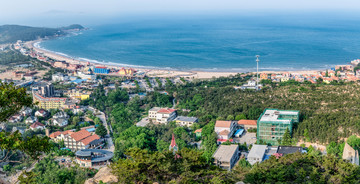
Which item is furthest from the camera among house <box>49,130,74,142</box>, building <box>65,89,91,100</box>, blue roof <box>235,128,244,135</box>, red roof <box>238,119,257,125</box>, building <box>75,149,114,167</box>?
building <box>65,89,91,100</box>

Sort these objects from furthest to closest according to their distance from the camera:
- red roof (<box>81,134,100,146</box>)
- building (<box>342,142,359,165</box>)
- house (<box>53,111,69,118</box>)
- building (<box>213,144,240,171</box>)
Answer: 1. house (<box>53,111,69,118</box>)
2. red roof (<box>81,134,100,146</box>)
3. building (<box>213,144,240,171</box>)
4. building (<box>342,142,359,165</box>)

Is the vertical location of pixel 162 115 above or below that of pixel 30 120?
above

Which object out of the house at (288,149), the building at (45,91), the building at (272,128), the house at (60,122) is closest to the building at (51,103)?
the building at (45,91)

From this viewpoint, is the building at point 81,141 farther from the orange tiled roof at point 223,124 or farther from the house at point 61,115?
the orange tiled roof at point 223,124

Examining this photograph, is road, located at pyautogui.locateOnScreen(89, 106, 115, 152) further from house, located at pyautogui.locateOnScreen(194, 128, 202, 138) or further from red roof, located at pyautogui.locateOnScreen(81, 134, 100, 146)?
house, located at pyautogui.locateOnScreen(194, 128, 202, 138)

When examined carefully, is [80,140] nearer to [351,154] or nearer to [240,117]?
[240,117]

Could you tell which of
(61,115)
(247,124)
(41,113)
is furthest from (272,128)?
(41,113)

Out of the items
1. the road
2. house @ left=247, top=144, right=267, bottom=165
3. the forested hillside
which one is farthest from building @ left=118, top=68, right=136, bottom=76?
house @ left=247, top=144, right=267, bottom=165
